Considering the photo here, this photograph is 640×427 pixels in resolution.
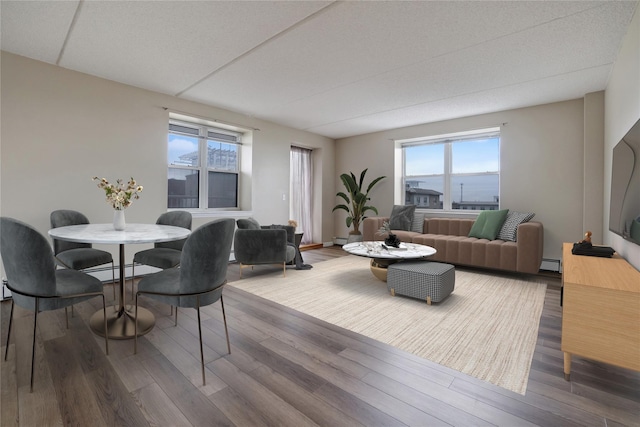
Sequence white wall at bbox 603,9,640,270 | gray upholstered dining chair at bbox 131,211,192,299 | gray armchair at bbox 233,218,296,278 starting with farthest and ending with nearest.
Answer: gray armchair at bbox 233,218,296,278 < gray upholstered dining chair at bbox 131,211,192,299 < white wall at bbox 603,9,640,270

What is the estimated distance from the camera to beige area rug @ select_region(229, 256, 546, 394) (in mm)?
1951

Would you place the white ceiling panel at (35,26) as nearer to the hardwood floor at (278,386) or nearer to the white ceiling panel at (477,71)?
the hardwood floor at (278,386)

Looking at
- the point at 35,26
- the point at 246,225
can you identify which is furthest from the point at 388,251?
the point at 35,26

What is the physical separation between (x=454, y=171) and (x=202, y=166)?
4.58 metres

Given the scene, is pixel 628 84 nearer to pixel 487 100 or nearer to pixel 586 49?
pixel 586 49

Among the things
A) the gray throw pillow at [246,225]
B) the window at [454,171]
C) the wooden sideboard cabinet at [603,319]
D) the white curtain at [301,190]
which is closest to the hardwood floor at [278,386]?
the wooden sideboard cabinet at [603,319]

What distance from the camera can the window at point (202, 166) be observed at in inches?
183

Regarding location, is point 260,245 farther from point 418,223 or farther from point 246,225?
point 418,223

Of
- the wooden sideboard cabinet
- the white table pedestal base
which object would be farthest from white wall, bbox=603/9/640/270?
the white table pedestal base

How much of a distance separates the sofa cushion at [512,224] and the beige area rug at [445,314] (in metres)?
0.62

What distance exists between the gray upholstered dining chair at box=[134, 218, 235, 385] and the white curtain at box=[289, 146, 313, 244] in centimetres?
457

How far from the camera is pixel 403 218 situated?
5508mm

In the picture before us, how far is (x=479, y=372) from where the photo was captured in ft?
5.87

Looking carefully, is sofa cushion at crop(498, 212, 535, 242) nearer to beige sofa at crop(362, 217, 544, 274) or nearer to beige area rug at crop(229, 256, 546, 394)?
beige sofa at crop(362, 217, 544, 274)
